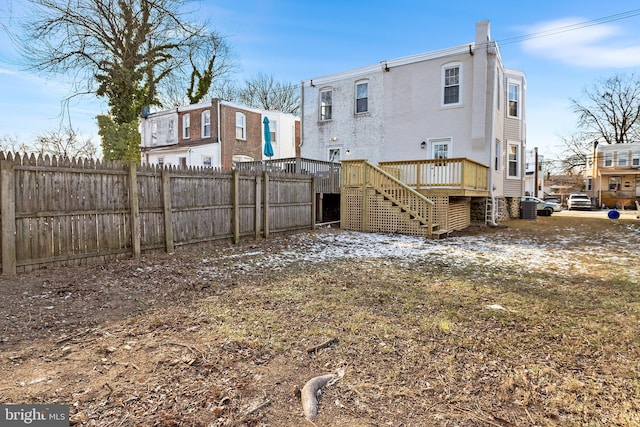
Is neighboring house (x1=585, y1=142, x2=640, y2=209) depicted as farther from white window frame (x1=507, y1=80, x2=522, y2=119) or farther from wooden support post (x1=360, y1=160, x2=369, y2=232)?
wooden support post (x1=360, y1=160, x2=369, y2=232)

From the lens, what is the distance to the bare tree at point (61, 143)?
17719mm

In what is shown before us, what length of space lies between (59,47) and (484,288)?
58.2ft

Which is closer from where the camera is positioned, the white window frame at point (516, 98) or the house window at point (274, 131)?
the white window frame at point (516, 98)

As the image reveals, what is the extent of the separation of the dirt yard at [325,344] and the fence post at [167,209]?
0.95 m

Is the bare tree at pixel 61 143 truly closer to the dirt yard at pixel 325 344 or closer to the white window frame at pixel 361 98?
the white window frame at pixel 361 98

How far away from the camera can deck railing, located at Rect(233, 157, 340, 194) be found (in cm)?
1318

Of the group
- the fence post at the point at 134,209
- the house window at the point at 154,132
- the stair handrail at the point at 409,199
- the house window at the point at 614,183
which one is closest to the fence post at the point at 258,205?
the fence post at the point at 134,209

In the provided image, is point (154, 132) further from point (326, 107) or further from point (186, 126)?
point (326, 107)

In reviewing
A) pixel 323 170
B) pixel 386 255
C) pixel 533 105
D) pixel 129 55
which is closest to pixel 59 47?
pixel 129 55

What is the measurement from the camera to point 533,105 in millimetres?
20203

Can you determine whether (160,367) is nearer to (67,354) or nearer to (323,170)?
(67,354)

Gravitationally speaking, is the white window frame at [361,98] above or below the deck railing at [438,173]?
above

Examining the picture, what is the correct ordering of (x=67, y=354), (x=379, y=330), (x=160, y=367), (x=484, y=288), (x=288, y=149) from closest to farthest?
(x=160, y=367), (x=67, y=354), (x=379, y=330), (x=484, y=288), (x=288, y=149)

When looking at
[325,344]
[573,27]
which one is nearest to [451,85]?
[573,27]
